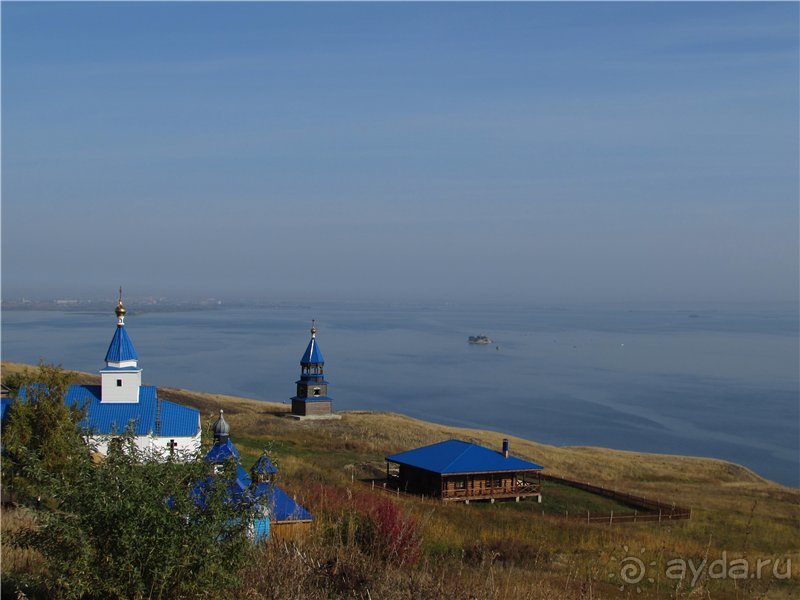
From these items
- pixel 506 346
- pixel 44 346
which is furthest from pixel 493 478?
pixel 506 346

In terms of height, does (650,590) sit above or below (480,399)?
above

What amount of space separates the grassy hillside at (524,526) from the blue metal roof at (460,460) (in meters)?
1.42

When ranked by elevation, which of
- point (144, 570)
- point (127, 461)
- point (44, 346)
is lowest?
point (44, 346)

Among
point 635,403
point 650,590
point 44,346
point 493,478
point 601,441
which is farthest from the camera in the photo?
point 44,346

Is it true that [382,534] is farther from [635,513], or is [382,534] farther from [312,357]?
[312,357]

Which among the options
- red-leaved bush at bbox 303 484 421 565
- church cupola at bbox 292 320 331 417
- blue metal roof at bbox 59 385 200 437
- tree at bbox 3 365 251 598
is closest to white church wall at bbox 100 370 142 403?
blue metal roof at bbox 59 385 200 437

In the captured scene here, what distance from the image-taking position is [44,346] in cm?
13425

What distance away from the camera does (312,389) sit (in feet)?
159

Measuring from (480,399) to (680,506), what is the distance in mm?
55938

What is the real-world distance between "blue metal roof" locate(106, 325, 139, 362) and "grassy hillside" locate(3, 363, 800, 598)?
5.07 metres

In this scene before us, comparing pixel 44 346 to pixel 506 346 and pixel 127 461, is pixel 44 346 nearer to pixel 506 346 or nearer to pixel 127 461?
pixel 506 346

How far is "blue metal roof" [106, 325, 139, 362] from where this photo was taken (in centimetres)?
2719

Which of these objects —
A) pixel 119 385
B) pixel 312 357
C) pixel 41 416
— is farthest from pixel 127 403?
pixel 312 357

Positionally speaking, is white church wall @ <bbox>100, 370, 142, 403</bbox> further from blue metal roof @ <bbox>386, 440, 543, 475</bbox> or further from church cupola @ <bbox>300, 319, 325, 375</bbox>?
church cupola @ <bbox>300, 319, 325, 375</bbox>
